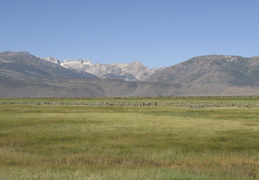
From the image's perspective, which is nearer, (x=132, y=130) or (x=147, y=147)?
(x=147, y=147)

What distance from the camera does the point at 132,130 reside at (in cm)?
3881

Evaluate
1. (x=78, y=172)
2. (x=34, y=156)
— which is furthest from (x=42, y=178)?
(x=34, y=156)

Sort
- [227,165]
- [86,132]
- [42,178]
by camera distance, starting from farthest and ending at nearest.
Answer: [86,132] < [227,165] < [42,178]

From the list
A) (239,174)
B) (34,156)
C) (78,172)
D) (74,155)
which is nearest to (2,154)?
(34,156)

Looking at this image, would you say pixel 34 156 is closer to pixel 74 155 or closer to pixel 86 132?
pixel 74 155

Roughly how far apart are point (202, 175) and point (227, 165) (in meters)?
3.70

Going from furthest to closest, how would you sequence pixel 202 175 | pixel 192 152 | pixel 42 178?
1. pixel 192 152
2. pixel 202 175
3. pixel 42 178

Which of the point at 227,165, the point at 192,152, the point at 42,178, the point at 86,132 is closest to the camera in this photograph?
the point at 42,178

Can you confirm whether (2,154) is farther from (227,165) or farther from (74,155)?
(227,165)

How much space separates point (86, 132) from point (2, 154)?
1377cm

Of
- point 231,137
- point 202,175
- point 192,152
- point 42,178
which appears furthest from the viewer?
point 231,137

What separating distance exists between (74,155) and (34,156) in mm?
2352

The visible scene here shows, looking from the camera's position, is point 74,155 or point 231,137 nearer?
point 74,155

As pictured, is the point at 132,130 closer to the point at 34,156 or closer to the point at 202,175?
the point at 34,156
